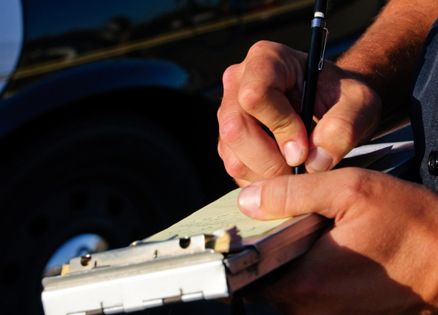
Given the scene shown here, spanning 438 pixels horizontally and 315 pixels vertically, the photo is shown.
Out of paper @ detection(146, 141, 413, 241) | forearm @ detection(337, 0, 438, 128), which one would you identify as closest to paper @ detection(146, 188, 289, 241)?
paper @ detection(146, 141, 413, 241)

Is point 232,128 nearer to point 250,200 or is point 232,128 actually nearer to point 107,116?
point 250,200

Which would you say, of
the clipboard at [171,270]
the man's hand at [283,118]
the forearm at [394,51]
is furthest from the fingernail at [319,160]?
the forearm at [394,51]

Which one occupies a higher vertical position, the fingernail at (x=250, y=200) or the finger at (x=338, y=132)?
the finger at (x=338, y=132)

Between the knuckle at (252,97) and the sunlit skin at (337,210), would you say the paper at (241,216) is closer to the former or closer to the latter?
the sunlit skin at (337,210)

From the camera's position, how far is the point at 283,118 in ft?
4.29

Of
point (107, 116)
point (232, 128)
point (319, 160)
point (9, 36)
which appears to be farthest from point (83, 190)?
point (319, 160)

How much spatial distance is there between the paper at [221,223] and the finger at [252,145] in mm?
75

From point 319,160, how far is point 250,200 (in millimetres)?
199

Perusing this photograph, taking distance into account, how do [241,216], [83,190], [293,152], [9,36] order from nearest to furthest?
[241,216], [293,152], [9,36], [83,190]

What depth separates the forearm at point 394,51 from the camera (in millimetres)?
1771

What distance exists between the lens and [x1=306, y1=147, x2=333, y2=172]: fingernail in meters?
1.30

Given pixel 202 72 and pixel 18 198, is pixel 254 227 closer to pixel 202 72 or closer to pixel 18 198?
pixel 18 198

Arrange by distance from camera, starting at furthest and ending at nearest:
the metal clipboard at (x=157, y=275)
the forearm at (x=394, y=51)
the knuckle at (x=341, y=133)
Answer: the forearm at (x=394, y=51) < the knuckle at (x=341, y=133) < the metal clipboard at (x=157, y=275)

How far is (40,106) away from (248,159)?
1.82 meters
